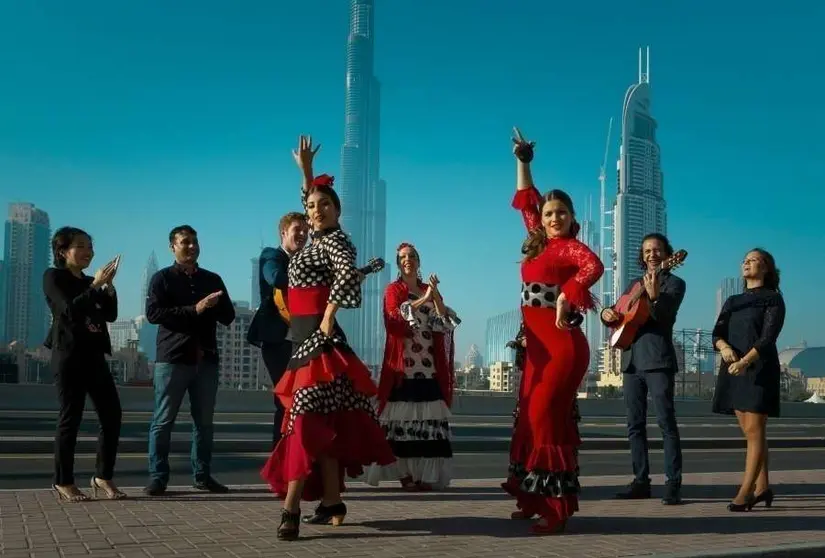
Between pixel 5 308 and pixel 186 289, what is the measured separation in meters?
181

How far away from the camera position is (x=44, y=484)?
29.1 feet

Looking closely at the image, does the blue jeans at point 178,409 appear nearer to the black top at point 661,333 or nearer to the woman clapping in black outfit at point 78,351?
the woman clapping in black outfit at point 78,351

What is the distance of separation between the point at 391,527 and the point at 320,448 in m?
0.84

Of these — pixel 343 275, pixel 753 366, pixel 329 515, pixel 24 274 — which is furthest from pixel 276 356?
pixel 24 274

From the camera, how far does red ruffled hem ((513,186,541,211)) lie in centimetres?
720

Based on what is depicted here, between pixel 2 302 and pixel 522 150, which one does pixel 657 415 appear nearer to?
pixel 522 150

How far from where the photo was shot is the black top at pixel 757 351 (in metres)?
7.59

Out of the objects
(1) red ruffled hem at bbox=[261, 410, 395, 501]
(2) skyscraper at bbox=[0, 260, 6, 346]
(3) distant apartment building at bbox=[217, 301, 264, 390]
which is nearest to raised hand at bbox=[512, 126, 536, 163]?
(1) red ruffled hem at bbox=[261, 410, 395, 501]

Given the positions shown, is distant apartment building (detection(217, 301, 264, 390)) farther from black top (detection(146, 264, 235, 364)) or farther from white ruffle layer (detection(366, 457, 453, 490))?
Result: black top (detection(146, 264, 235, 364))

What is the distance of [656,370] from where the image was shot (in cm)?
791

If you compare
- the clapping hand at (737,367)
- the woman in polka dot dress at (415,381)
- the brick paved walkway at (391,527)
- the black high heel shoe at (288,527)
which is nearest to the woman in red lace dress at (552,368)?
the brick paved walkway at (391,527)

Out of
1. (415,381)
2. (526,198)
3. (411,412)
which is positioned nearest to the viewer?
(526,198)

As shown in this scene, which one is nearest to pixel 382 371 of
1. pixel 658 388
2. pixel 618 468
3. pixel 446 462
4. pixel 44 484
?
pixel 446 462

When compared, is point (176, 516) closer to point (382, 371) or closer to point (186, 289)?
point (186, 289)
